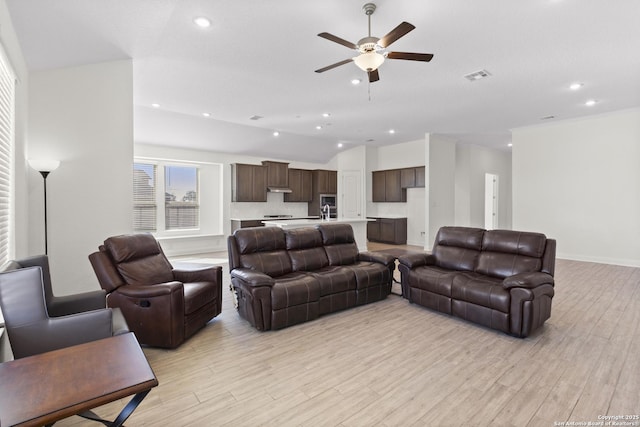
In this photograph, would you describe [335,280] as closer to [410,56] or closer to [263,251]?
[263,251]

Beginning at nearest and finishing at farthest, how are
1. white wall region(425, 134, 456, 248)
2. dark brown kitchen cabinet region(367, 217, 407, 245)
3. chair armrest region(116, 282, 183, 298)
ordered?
chair armrest region(116, 282, 183, 298) < white wall region(425, 134, 456, 248) < dark brown kitchen cabinet region(367, 217, 407, 245)

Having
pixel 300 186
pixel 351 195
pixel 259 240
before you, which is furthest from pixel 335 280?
pixel 351 195

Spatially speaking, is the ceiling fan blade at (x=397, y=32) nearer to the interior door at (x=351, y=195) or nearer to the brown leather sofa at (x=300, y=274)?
the brown leather sofa at (x=300, y=274)

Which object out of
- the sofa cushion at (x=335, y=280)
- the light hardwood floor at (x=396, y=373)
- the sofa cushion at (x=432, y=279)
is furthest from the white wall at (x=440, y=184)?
the sofa cushion at (x=335, y=280)

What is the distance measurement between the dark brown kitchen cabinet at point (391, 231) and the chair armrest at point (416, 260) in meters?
4.92

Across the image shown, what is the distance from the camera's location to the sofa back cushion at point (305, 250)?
12.4 ft

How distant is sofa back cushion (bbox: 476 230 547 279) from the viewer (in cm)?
324

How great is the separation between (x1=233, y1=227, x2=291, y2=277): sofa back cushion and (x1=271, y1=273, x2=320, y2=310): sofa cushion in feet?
0.78

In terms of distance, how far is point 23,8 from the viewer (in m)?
2.31

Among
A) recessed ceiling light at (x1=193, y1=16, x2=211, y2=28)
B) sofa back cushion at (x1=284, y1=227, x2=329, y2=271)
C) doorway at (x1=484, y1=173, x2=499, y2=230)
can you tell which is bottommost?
sofa back cushion at (x1=284, y1=227, x2=329, y2=271)

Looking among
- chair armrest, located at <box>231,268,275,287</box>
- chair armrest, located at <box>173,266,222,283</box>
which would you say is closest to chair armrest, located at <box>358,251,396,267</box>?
chair armrest, located at <box>231,268,275,287</box>

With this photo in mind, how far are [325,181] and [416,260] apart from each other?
5.91m

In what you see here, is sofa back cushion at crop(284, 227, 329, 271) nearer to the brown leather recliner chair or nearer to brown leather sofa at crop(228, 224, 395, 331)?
brown leather sofa at crop(228, 224, 395, 331)

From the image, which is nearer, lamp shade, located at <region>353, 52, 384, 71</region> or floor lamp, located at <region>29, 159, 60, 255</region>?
lamp shade, located at <region>353, 52, 384, 71</region>
